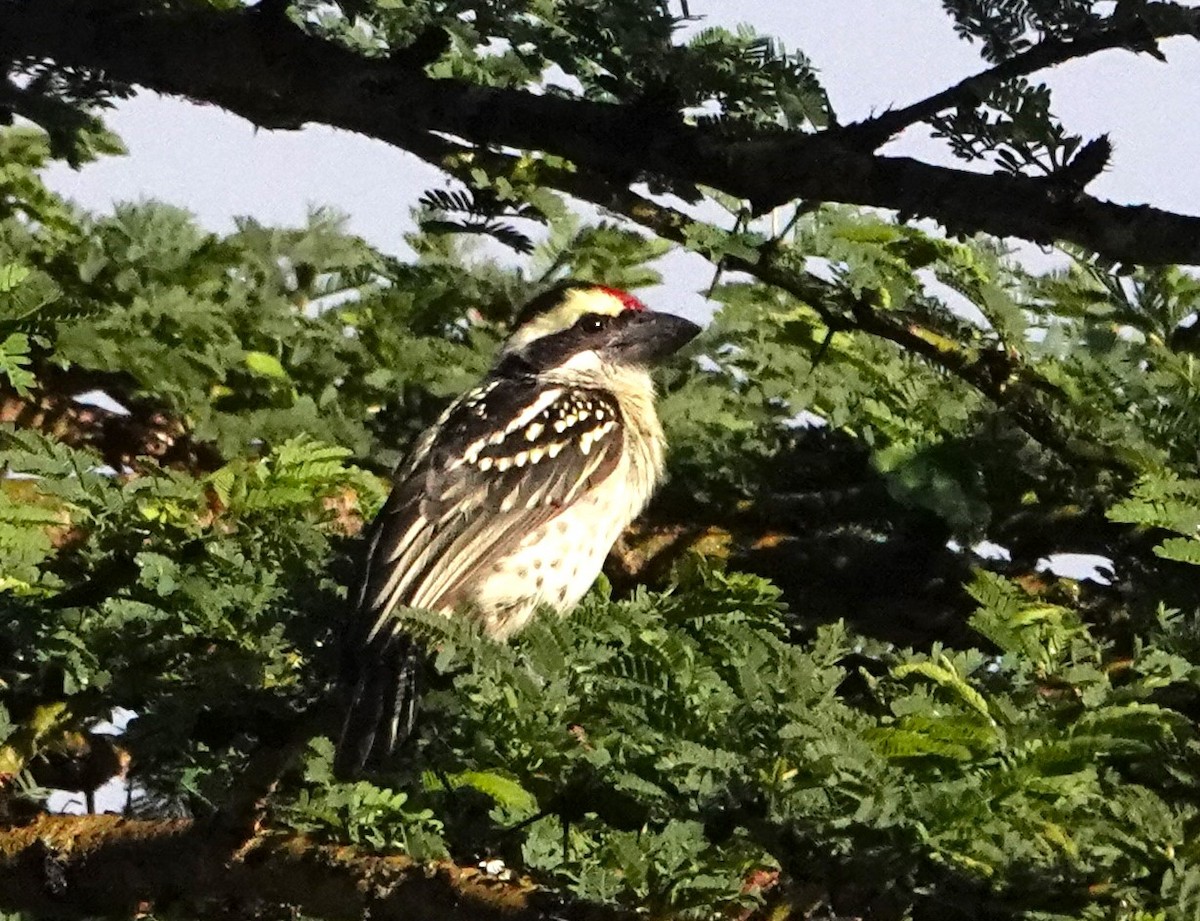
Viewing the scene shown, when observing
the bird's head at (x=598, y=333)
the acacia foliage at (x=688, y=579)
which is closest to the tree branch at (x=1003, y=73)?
the acacia foliage at (x=688, y=579)

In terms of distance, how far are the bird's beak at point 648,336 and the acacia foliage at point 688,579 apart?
0.10m

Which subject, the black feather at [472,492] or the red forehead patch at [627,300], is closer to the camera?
the black feather at [472,492]

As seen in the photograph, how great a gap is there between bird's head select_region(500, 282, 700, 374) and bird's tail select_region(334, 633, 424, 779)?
126 cm

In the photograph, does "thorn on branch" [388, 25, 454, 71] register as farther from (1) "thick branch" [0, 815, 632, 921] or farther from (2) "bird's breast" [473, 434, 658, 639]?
(2) "bird's breast" [473, 434, 658, 639]

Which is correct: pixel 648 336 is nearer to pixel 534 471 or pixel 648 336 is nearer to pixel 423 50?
pixel 534 471

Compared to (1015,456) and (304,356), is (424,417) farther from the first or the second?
(1015,456)

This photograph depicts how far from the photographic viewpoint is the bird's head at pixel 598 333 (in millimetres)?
4223

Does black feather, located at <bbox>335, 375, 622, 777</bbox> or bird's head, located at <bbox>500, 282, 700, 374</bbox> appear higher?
bird's head, located at <bbox>500, 282, 700, 374</bbox>

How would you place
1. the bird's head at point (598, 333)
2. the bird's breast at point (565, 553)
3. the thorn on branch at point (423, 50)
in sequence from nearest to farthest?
the thorn on branch at point (423, 50) → the bird's breast at point (565, 553) → the bird's head at point (598, 333)

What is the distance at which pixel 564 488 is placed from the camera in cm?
396

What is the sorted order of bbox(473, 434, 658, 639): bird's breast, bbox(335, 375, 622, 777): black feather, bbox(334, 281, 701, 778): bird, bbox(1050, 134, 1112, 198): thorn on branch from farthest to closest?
bbox(473, 434, 658, 639): bird's breast, bbox(334, 281, 701, 778): bird, bbox(335, 375, 622, 777): black feather, bbox(1050, 134, 1112, 198): thorn on branch

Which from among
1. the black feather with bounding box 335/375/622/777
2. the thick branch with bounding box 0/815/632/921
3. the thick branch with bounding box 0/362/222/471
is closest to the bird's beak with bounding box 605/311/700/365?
the black feather with bounding box 335/375/622/777

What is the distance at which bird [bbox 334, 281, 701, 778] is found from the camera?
12.0 ft

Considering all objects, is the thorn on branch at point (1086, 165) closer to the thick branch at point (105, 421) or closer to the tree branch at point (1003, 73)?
the tree branch at point (1003, 73)
